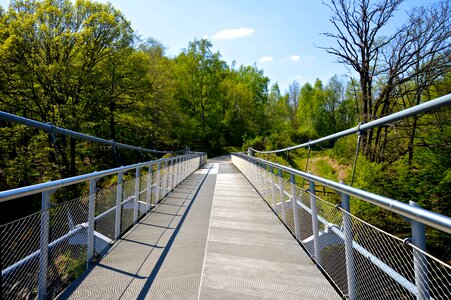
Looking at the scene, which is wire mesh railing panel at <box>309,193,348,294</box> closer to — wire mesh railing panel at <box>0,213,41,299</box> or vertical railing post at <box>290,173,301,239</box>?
vertical railing post at <box>290,173,301,239</box>

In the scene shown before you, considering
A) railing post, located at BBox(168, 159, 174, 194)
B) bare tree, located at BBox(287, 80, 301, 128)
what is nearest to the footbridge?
railing post, located at BBox(168, 159, 174, 194)

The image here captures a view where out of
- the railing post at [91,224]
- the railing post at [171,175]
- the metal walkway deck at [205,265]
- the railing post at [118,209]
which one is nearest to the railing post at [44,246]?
the metal walkway deck at [205,265]

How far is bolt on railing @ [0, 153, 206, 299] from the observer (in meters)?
2.21

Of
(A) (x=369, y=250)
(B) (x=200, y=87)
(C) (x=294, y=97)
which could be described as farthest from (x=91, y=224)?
(C) (x=294, y=97)

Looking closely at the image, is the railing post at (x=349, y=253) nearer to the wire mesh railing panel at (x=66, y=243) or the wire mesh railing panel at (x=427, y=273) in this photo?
the wire mesh railing panel at (x=427, y=273)

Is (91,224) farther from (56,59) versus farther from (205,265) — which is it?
(56,59)

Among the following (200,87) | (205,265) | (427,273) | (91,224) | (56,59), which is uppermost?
(200,87)

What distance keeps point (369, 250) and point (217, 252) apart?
5.60 ft

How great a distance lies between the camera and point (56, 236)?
291 centimetres

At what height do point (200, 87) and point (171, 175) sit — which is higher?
point (200, 87)

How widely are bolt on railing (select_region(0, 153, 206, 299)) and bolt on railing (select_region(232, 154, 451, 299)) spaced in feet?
7.32

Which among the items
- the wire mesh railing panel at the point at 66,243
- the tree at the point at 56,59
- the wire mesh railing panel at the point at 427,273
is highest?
the tree at the point at 56,59

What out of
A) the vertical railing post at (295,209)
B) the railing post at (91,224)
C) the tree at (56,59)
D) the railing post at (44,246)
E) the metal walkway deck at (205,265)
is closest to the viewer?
the railing post at (44,246)

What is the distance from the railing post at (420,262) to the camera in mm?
1666
